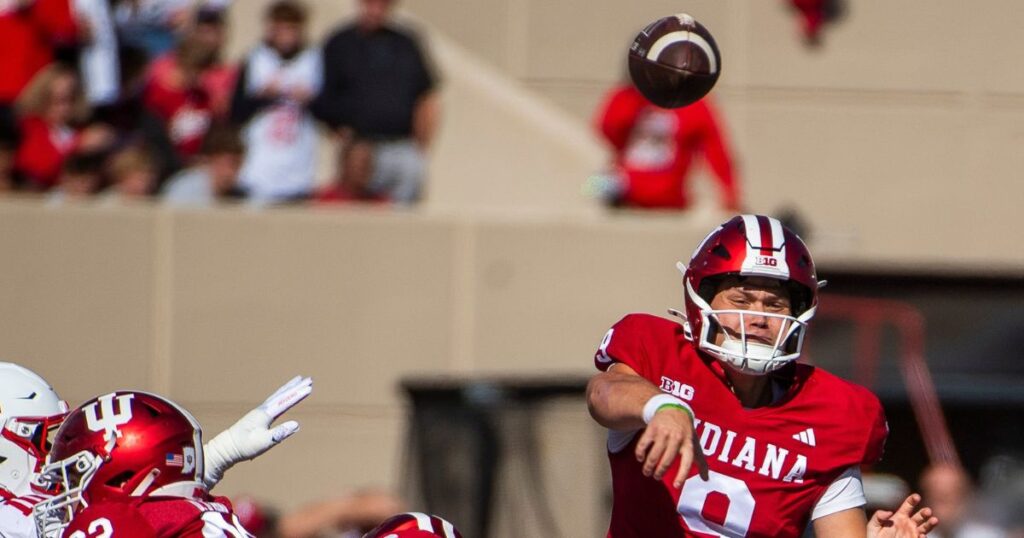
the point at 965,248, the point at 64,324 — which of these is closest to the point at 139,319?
the point at 64,324

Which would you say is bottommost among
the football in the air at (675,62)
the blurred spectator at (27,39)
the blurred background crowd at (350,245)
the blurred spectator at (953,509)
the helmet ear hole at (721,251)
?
the blurred spectator at (953,509)

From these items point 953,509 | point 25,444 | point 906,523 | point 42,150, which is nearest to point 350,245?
point 42,150

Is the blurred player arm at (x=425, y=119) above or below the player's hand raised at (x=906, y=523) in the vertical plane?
above

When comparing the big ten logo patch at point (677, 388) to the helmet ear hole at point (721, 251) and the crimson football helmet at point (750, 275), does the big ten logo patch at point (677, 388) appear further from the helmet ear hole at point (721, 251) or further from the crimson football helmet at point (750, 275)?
the helmet ear hole at point (721, 251)

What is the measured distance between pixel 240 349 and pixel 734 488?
6596 millimetres

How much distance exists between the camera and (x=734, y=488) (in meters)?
5.42

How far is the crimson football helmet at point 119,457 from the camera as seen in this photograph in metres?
5.16

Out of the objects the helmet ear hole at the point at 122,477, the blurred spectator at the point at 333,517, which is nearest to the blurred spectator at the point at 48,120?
the blurred spectator at the point at 333,517

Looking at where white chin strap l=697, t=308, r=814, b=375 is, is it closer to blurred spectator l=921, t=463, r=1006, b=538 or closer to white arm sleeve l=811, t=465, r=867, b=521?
white arm sleeve l=811, t=465, r=867, b=521

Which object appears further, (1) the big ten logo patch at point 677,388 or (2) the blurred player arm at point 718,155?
(2) the blurred player arm at point 718,155

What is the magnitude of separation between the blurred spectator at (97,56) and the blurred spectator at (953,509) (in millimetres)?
5063

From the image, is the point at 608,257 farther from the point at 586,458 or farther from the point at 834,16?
the point at 834,16

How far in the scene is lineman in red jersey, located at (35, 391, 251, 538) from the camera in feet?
16.4

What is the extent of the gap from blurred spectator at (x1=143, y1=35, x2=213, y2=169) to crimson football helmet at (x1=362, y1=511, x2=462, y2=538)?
6248 mm
